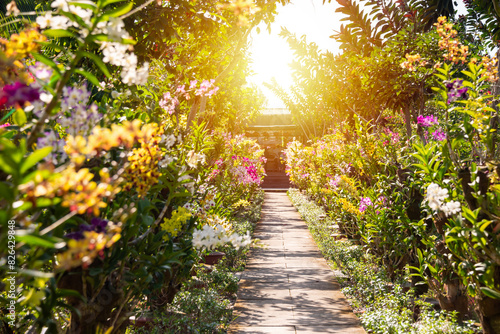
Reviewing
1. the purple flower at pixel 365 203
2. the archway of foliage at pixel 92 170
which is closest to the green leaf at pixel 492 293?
the archway of foliage at pixel 92 170

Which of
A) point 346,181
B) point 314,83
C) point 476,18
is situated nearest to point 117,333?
point 346,181

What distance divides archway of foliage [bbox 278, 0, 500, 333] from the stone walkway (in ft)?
2.54

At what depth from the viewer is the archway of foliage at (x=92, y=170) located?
100 cm

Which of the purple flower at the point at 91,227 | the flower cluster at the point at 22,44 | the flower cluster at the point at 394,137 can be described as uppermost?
the flower cluster at the point at 22,44

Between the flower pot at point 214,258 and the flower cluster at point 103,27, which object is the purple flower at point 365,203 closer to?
the flower pot at point 214,258

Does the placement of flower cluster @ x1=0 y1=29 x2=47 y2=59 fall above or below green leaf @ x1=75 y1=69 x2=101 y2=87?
above

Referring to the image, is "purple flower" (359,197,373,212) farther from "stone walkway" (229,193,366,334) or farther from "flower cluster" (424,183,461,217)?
"flower cluster" (424,183,461,217)

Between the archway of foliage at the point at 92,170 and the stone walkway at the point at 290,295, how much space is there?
1036 millimetres

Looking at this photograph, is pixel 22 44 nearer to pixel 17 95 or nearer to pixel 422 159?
pixel 17 95

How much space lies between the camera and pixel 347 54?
664 cm

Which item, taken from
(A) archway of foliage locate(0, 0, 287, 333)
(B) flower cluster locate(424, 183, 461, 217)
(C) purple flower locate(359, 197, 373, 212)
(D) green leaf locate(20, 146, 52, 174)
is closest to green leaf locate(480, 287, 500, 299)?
(B) flower cluster locate(424, 183, 461, 217)

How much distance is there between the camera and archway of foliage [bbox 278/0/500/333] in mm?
2496

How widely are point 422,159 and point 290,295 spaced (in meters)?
2.49

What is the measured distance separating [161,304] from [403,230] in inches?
104
